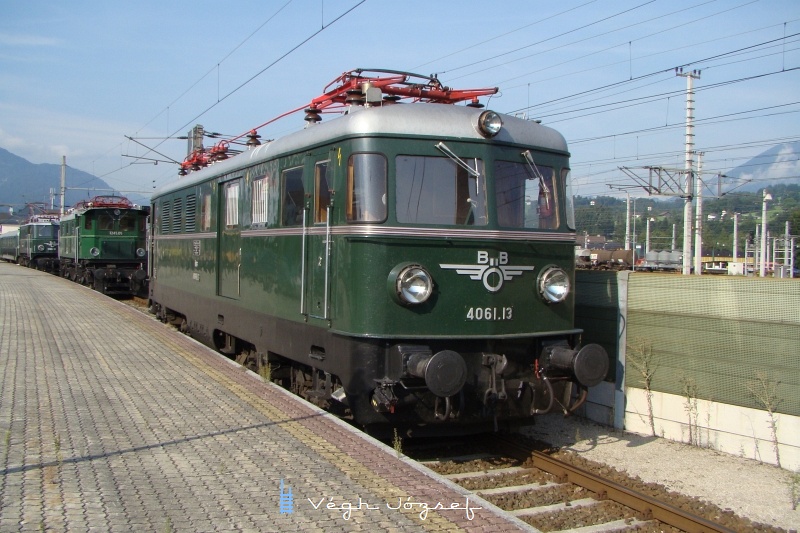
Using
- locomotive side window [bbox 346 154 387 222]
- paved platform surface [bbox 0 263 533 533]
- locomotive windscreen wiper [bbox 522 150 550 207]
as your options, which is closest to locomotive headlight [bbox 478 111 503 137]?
locomotive windscreen wiper [bbox 522 150 550 207]

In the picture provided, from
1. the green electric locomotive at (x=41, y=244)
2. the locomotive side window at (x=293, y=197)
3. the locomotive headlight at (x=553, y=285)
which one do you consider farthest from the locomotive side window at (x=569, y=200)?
the green electric locomotive at (x=41, y=244)

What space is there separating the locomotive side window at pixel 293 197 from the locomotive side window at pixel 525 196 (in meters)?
2.23

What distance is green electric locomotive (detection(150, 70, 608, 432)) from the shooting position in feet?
23.1

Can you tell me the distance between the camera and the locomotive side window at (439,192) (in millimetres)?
7199

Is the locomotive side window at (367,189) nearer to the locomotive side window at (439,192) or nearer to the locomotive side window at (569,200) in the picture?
the locomotive side window at (439,192)

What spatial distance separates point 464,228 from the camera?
23.7 ft

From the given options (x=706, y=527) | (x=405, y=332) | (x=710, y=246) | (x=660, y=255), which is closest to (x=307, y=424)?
(x=405, y=332)

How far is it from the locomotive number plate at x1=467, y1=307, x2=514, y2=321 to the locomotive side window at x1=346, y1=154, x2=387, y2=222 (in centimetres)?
125

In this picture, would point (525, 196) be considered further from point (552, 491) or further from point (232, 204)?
point (232, 204)

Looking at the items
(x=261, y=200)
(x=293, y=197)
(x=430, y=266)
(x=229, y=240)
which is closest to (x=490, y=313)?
(x=430, y=266)

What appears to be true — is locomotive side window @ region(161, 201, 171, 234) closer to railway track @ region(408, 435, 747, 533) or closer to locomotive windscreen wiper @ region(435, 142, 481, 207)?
railway track @ region(408, 435, 747, 533)

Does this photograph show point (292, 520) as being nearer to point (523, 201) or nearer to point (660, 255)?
point (523, 201)

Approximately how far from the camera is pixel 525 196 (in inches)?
305

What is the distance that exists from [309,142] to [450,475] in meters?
3.80
